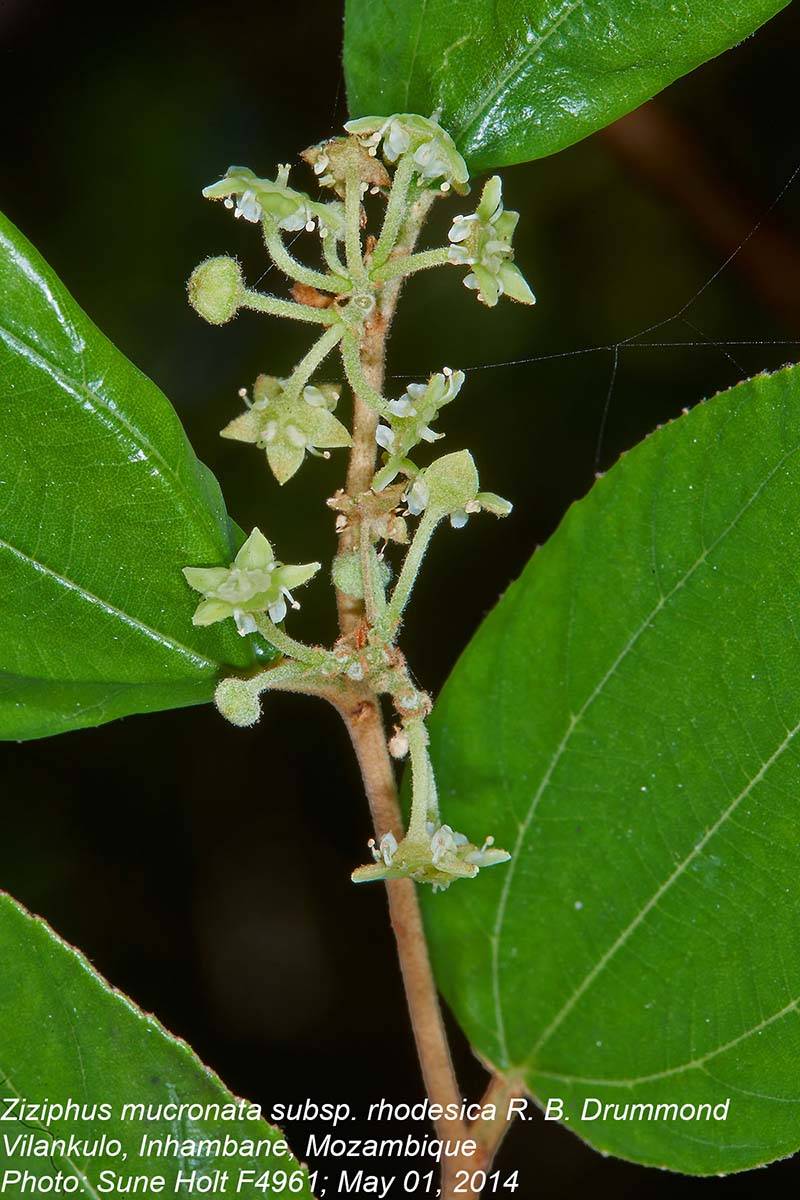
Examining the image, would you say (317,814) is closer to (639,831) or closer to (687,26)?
(639,831)

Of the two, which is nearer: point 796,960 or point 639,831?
point 796,960

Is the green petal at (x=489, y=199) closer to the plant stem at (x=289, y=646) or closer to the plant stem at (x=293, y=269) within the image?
the plant stem at (x=293, y=269)

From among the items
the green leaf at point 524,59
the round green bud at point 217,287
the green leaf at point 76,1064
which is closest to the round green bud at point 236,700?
the green leaf at point 76,1064

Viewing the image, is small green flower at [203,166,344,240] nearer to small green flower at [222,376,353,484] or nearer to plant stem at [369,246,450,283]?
plant stem at [369,246,450,283]

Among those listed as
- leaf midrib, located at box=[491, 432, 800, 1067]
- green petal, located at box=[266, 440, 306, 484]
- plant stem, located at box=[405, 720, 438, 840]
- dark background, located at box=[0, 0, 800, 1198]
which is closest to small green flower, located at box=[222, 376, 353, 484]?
green petal, located at box=[266, 440, 306, 484]

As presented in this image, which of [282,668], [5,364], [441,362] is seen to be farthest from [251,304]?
[441,362]

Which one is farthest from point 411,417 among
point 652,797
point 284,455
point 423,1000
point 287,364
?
point 287,364
